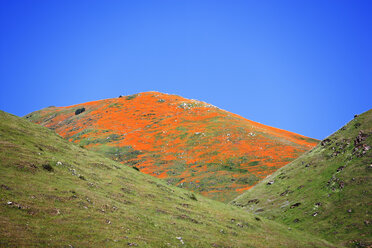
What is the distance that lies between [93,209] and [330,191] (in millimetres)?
37355

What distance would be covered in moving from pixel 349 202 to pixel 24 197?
40232mm

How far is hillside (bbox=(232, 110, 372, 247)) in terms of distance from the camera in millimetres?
36156

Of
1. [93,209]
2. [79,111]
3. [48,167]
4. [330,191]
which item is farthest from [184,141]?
[93,209]

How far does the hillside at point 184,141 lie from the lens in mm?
72062

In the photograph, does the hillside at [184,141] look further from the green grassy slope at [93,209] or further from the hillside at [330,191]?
the green grassy slope at [93,209]

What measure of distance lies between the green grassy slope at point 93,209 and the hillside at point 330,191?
5.12 m

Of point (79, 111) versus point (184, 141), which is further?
point (79, 111)

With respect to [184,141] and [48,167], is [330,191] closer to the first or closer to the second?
[48,167]

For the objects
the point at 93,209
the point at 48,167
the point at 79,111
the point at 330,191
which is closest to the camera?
the point at 93,209

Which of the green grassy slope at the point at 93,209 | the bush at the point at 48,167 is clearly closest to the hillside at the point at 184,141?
the green grassy slope at the point at 93,209

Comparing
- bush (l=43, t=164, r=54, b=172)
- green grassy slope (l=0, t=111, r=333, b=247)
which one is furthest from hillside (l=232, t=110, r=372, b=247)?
bush (l=43, t=164, r=54, b=172)

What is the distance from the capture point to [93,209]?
A: 22156mm

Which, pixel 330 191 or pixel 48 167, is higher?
pixel 330 191

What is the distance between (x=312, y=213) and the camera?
41875 millimetres
